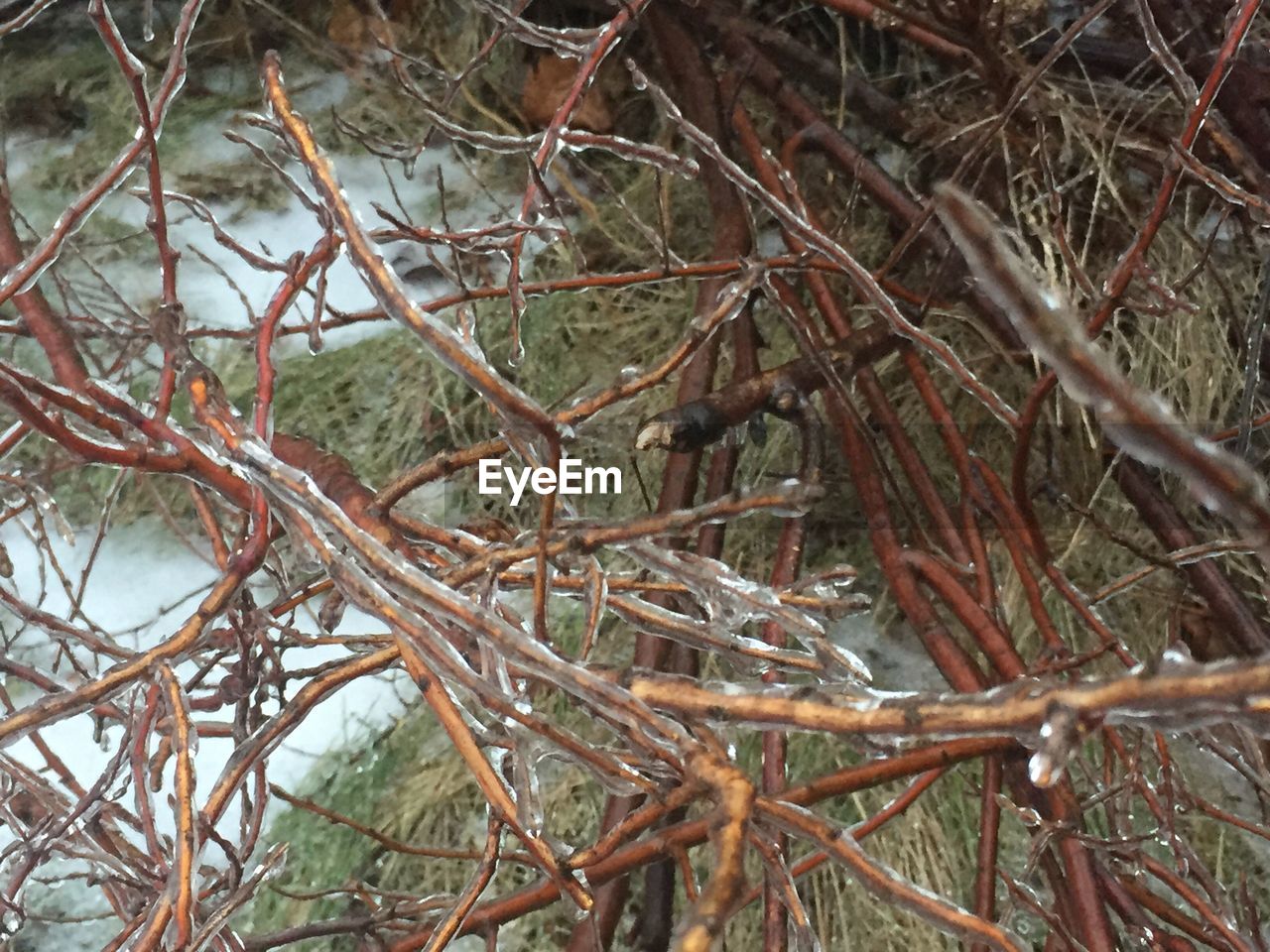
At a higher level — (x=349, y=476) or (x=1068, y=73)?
(x=1068, y=73)

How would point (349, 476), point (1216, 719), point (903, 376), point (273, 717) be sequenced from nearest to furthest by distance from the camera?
point (1216, 719) < point (273, 717) < point (349, 476) < point (903, 376)

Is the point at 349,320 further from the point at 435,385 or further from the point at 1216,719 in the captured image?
the point at 1216,719

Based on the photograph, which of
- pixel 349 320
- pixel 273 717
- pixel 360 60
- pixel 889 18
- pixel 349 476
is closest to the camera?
pixel 273 717

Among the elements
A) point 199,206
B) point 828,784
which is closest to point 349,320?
point 199,206

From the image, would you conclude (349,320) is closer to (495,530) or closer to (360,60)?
(495,530)

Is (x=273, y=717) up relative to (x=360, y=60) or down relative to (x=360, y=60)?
down

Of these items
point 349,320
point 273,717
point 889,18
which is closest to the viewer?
point 273,717

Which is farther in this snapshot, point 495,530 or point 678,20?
point 678,20

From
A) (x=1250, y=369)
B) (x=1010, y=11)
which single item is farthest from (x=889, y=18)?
(x=1250, y=369)

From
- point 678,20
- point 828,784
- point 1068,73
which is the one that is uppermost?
point 678,20
